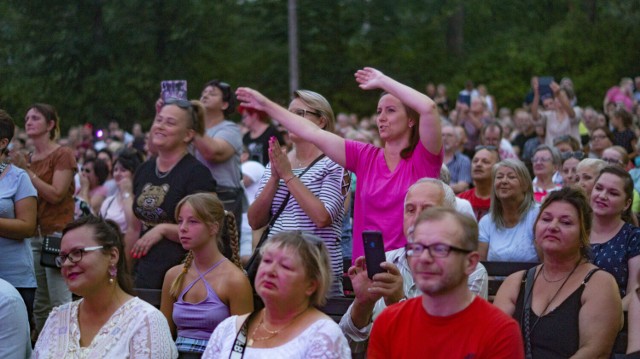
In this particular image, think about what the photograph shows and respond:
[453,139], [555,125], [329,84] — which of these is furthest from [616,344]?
[329,84]

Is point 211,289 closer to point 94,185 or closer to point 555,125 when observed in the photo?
point 94,185

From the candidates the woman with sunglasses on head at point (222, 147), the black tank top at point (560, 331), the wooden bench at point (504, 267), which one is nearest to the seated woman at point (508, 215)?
the wooden bench at point (504, 267)

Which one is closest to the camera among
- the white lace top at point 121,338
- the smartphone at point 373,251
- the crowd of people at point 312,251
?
the crowd of people at point 312,251

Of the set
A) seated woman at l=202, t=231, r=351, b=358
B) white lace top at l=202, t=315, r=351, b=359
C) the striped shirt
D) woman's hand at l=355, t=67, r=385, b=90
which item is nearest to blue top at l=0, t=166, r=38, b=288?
the striped shirt

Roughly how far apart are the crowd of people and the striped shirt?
0.01 metres

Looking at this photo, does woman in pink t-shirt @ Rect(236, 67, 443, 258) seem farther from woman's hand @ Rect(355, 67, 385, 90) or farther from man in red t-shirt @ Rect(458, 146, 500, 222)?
man in red t-shirt @ Rect(458, 146, 500, 222)

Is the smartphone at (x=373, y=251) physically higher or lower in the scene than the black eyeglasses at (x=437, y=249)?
lower

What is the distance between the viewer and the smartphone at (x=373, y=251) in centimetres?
441

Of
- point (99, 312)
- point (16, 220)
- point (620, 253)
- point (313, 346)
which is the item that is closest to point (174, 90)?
point (16, 220)

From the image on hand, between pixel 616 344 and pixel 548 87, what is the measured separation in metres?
9.56

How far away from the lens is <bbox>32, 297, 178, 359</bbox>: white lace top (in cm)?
467

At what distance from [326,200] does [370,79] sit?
87 cm

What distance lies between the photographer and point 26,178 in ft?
21.4

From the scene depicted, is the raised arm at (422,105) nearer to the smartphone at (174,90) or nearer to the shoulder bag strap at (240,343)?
the shoulder bag strap at (240,343)
